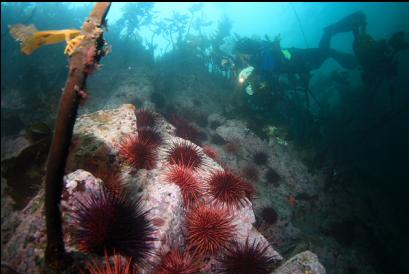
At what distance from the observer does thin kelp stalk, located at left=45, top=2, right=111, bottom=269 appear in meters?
2.37

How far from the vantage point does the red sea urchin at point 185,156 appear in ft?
21.3

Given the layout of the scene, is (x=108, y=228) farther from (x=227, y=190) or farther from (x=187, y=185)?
(x=227, y=190)

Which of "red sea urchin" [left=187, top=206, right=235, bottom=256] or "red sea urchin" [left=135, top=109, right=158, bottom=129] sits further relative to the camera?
"red sea urchin" [left=135, top=109, right=158, bottom=129]

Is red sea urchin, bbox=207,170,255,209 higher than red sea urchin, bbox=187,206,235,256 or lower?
higher

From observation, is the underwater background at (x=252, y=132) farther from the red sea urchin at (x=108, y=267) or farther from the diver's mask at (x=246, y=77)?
the red sea urchin at (x=108, y=267)

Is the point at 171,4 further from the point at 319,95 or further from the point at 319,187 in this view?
the point at 319,187

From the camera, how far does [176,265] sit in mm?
4375

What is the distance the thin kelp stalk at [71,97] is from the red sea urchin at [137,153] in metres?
3.26

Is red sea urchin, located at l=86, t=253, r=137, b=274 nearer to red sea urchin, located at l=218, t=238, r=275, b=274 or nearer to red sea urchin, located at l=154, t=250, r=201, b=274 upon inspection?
red sea urchin, located at l=154, t=250, r=201, b=274

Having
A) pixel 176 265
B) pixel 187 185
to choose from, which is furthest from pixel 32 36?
pixel 187 185

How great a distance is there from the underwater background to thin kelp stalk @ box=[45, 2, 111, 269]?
2007mm

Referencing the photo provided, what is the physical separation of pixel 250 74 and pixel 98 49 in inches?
533

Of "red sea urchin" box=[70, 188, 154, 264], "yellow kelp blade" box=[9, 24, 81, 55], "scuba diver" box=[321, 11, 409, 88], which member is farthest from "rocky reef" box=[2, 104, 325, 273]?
"scuba diver" box=[321, 11, 409, 88]

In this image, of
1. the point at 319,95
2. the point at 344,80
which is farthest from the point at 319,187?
the point at 319,95
